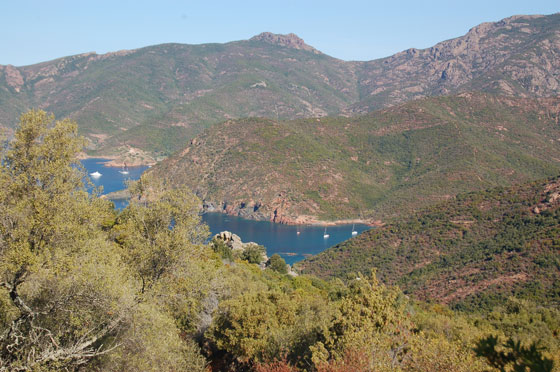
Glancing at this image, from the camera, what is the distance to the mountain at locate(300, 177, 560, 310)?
53312 millimetres

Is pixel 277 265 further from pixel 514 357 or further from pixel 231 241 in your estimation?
pixel 514 357

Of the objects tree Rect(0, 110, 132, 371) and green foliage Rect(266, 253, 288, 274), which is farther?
green foliage Rect(266, 253, 288, 274)

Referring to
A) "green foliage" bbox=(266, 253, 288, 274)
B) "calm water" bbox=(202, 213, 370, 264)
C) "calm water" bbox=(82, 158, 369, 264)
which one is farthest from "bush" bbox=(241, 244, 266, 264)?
"calm water" bbox=(202, 213, 370, 264)

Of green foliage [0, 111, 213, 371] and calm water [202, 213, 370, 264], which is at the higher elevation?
green foliage [0, 111, 213, 371]

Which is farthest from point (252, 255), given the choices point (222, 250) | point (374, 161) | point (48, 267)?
point (374, 161)

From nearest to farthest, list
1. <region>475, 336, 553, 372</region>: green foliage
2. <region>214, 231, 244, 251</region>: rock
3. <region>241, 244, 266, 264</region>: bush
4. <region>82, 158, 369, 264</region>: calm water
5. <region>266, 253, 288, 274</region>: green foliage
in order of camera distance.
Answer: <region>475, 336, 553, 372</region>: green foliage → <region>266, 253, 288, 274</region>: green foliage → <region>241, 244, 266, 264</region>: bush → <region>214, 231, 244, 251</region>: rock → <region>82, 158, 369, 264</region>: calm water

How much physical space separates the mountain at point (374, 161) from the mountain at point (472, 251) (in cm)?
5435

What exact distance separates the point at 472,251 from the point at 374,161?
4812 inches

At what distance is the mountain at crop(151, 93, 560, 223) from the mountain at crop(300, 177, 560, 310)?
5435 centimetres

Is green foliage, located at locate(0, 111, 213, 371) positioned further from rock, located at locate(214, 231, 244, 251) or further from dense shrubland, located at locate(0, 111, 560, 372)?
rock, located at locate(214, 231, 244, 251)

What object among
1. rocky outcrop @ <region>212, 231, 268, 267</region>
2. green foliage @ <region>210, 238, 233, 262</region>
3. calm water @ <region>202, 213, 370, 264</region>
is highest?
green foliage @ <region>210, 238, 233, 262</region>

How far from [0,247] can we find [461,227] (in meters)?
79.3

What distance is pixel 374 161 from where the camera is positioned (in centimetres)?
18862

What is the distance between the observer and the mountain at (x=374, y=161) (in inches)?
5984
